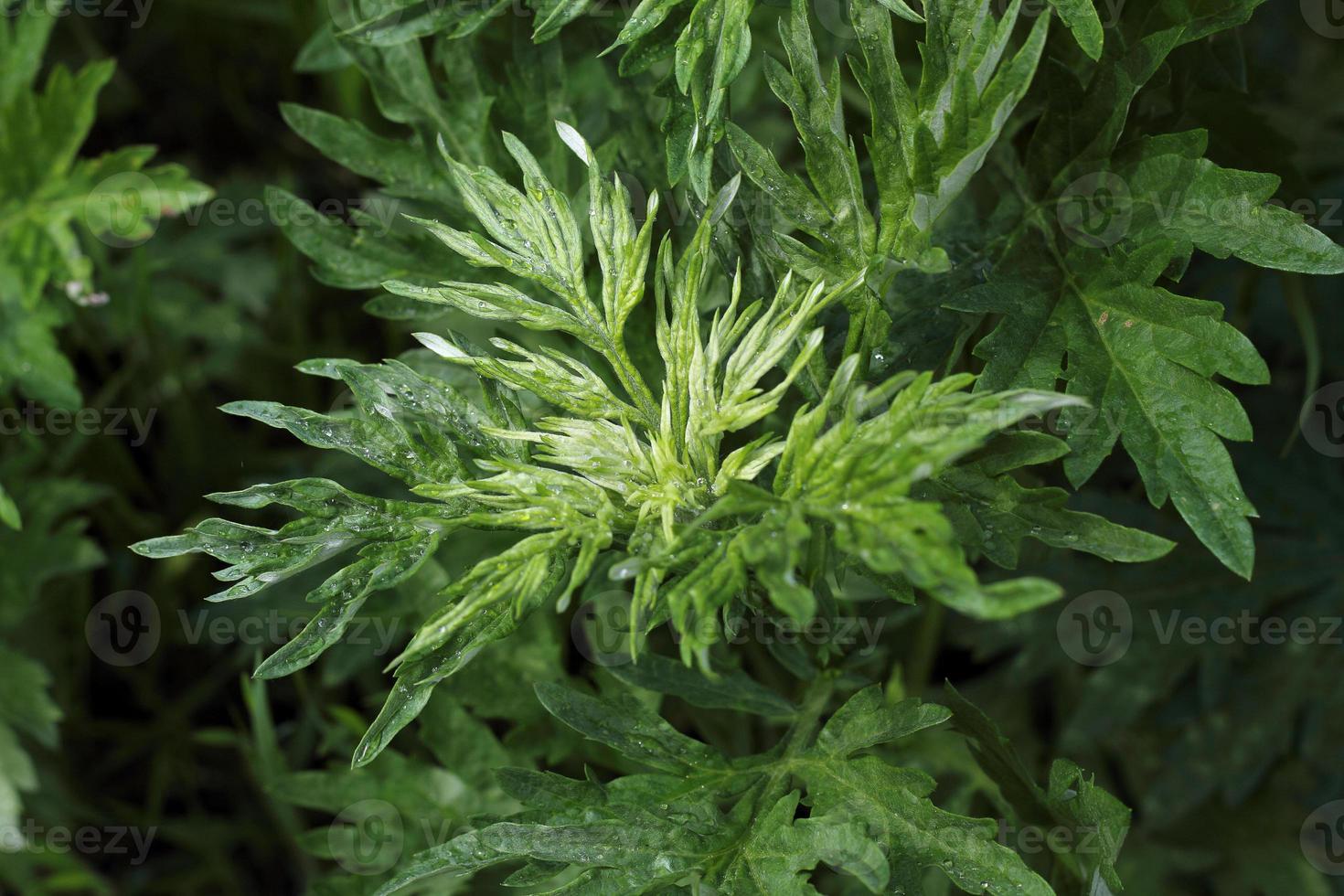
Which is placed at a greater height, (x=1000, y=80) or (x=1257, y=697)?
(x=1000, y=80)

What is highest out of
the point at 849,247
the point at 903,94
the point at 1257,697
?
the point at 903,94

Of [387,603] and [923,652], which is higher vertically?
[387,603]

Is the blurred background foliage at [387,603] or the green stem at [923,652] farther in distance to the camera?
the green stem at [923,652]

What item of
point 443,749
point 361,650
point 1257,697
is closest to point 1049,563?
point 1257,697

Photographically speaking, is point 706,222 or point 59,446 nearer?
point 706,222

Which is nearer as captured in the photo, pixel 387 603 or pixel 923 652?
pixel 387 603

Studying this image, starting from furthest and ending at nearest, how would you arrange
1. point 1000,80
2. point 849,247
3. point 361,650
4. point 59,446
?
point 59,446 < point 361,650 < point 849,247 < point 1000,80

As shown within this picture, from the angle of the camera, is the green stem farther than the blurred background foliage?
Yes

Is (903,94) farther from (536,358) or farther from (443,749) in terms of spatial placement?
(443,749)
